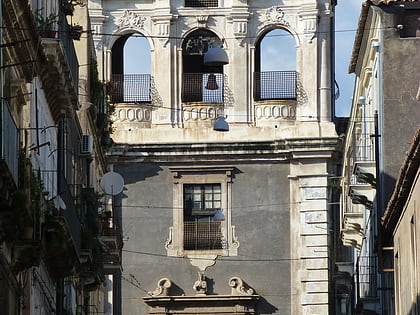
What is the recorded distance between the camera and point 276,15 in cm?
6356

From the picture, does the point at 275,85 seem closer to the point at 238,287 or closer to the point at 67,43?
the point at 238,287

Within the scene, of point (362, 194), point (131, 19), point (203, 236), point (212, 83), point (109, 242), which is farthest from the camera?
point (131, 19)

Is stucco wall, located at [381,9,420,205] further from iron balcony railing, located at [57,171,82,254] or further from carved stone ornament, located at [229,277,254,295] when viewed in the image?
carved stone ornament, located at [229,277,254,295]

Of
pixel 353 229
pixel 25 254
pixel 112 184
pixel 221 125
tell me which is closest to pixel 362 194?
pixel 353 229

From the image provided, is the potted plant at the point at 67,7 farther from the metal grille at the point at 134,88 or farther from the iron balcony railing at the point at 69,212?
the metal grille at the point at 134,88

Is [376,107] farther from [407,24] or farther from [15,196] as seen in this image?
[15,196]

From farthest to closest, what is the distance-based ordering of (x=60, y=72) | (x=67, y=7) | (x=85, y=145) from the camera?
(x=85, y=145)
(x=67, y=7)
(x=60, y=72)

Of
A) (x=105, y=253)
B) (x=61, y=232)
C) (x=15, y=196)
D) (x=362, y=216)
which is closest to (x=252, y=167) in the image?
(x=362, y=216)

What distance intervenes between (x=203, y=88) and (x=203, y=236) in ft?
13.9

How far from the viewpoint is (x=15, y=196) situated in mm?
27844

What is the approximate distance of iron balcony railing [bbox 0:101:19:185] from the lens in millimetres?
28109

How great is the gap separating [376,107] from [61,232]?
14214mm

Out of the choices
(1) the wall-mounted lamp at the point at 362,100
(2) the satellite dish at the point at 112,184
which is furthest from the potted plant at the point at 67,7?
(1) the wall-mounted lamp at the point at 362,100

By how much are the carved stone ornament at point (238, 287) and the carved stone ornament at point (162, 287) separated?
5.85 ft
